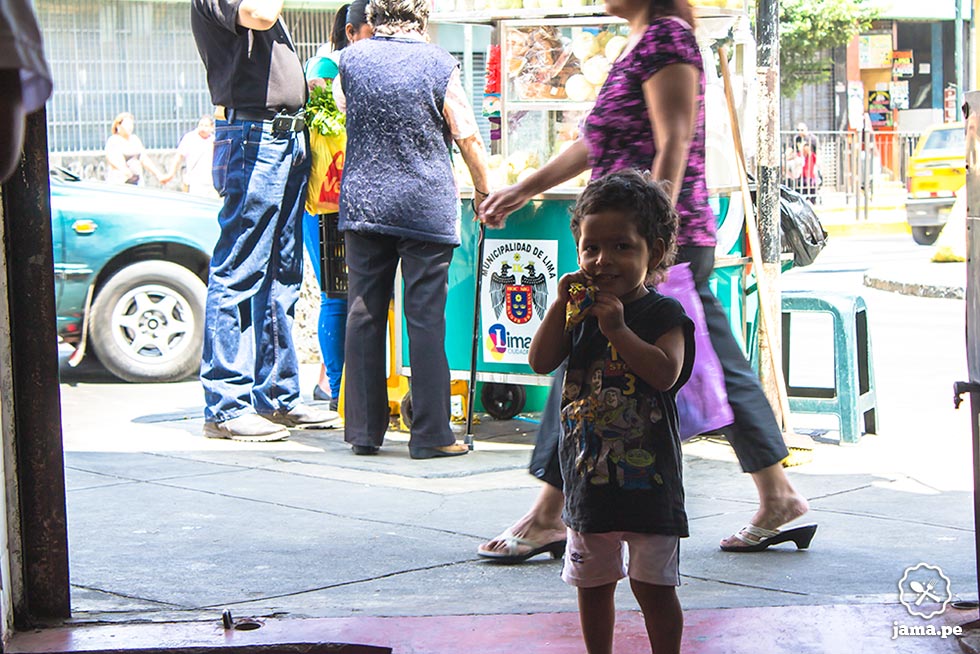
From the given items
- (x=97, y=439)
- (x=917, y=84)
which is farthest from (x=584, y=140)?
(x=917, y=84)

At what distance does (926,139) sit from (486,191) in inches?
741

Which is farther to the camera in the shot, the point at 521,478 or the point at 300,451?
the point at 300,451

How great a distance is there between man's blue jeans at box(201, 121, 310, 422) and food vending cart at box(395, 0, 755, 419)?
2.31 ft

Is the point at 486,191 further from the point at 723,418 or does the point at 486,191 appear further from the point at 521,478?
the point at 723,418

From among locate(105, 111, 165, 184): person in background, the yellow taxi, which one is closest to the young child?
locate(105, 111, 165, 184): person in background

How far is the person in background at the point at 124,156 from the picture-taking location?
18250 mm

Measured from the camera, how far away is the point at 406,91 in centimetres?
623

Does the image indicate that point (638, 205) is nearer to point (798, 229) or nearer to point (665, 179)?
point (665, 179)

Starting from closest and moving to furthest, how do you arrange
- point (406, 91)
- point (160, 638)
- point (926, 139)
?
1. point (160, 638)
2. point (406, 91)
3. point (926, 139)

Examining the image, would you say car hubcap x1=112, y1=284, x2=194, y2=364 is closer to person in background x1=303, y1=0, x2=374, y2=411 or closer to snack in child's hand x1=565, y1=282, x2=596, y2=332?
person in background x1=303, y1=0, x2=374, y2=411

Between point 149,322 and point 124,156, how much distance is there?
9924 millimetres

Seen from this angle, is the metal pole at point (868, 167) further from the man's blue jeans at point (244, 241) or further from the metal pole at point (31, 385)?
the metal pole at point (31, 385)

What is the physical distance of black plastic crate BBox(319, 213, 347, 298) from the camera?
24.2 ft

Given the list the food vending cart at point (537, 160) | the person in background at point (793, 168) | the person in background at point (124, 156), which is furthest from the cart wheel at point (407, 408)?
the person in background at point (793, 168)
